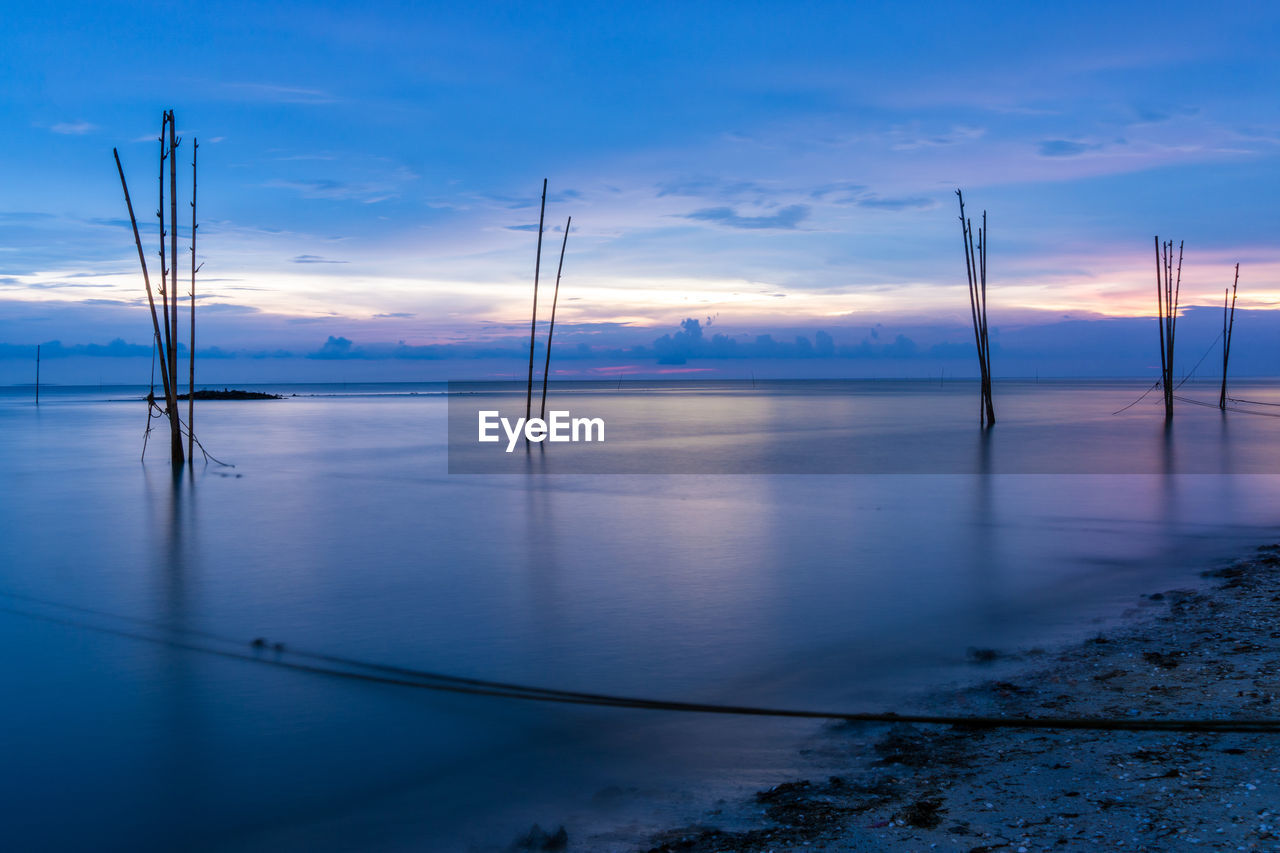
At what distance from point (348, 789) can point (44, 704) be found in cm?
245

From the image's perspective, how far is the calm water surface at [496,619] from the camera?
4191 mm

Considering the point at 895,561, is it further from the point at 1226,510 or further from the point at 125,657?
the point at 125,657

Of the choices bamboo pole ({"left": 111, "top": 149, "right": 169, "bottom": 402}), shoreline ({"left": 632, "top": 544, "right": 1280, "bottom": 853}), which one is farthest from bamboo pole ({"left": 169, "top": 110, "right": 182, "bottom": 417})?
shoreline ({"left": 632, "top": 544, "right": 1280, "bottom": 853})

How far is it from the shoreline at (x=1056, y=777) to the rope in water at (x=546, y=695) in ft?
0.36

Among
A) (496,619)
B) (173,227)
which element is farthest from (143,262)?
(496,619)

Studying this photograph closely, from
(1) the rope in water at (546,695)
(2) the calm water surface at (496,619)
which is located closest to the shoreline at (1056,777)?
(1) the rope in water at (546,695)

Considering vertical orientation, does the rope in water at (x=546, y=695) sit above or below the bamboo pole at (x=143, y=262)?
below

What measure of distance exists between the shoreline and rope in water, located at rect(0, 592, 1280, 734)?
0.11m

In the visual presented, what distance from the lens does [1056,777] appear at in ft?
12.5

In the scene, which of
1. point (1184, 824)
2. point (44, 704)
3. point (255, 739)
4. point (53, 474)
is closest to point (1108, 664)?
point (1184, 824)

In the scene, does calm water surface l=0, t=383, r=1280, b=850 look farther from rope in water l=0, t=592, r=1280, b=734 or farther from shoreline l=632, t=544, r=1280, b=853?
shoreline l=632, t=544, r=1280, b=853

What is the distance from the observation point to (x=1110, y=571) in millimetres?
8836

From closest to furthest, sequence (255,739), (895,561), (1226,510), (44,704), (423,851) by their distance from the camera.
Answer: (423,851), (255,739), (44,704), (895,561), (1226,510)

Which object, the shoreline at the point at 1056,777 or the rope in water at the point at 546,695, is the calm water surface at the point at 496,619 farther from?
the shoreline at the point at 1056,777
